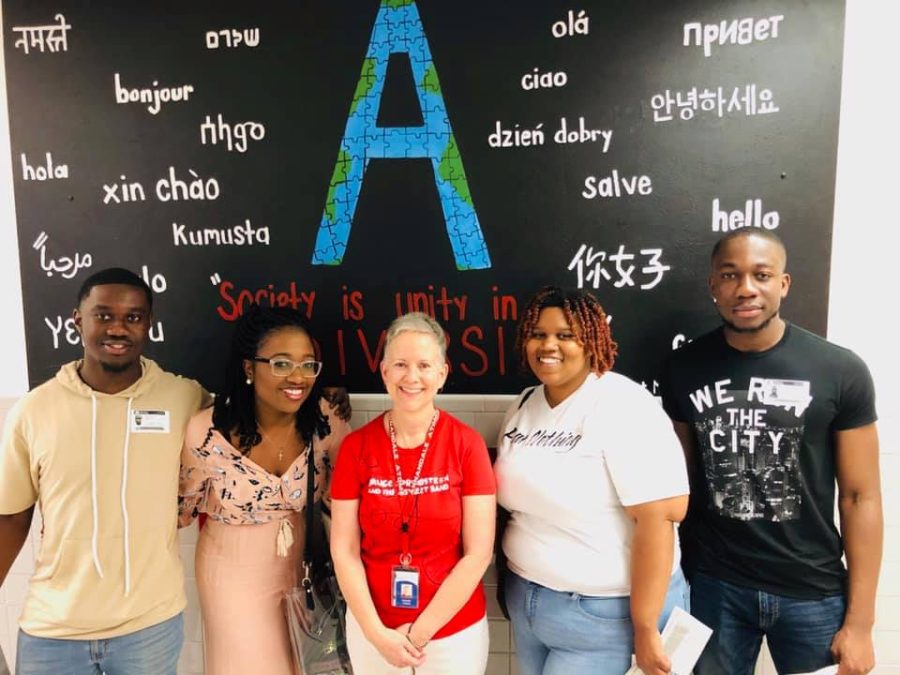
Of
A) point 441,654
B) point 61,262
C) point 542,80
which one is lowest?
point 441,654

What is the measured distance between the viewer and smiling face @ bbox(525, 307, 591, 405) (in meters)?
1.50

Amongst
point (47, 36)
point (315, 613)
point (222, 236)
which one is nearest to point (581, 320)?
point (315, 613)

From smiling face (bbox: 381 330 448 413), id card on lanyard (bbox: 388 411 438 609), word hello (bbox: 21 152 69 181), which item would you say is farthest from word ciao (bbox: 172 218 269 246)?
id card on lanyard (bbox: 388 411 438 609)

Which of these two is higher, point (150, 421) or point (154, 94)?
point (154, 94)

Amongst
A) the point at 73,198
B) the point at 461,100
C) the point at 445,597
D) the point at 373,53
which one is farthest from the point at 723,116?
the point at 73,198

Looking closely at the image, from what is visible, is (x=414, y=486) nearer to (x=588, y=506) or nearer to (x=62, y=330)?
(x=588, y=506)

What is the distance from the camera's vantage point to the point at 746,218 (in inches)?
71.9

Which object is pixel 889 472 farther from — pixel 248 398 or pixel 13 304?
pixel 13 304

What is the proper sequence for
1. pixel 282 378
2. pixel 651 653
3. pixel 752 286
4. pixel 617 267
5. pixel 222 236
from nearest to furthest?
pixel 651 653 < pixel 752 286 < pixel 282 378 < pixel 617 267 < pixel 222 236

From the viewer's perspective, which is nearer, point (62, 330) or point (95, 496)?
point (95, 496)

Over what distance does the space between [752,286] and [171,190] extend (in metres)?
1.89

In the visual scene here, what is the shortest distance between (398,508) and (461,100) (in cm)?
131

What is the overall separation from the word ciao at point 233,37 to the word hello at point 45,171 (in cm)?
69

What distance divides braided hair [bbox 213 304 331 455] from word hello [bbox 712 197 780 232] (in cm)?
136
